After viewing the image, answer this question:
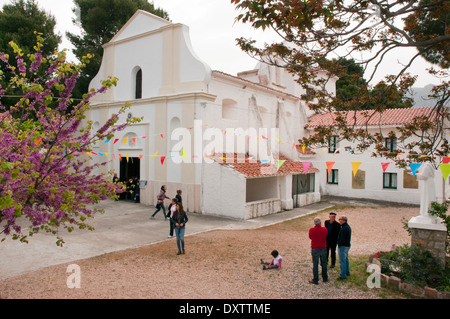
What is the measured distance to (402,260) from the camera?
7.83 meters

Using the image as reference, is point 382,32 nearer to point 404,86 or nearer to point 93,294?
point 404,86

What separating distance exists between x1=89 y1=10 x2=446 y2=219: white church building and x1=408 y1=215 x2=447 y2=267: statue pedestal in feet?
27.9

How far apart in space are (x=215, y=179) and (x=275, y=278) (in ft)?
28.1

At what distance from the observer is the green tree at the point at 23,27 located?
21.7 metres

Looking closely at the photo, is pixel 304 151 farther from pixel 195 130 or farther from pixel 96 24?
pixel 96 24

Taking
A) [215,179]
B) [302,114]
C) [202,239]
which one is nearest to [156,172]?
[215,179]

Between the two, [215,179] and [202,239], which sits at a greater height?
[215,179]

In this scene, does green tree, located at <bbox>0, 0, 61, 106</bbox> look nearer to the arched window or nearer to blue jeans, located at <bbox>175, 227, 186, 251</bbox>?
the arched window

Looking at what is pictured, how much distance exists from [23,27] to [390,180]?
1079 inches

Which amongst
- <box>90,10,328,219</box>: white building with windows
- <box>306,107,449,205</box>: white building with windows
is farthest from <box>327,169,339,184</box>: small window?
<box>90,10,328,219</box>: white building with windows

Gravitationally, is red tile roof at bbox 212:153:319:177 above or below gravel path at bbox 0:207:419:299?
above

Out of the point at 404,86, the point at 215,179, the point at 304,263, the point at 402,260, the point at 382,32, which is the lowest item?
the point at 304,263

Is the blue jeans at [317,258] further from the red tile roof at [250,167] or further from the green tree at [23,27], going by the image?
the green tree at [23,27]

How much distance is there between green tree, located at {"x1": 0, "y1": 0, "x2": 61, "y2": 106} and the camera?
21.7 m
